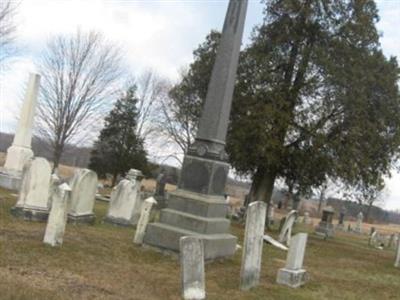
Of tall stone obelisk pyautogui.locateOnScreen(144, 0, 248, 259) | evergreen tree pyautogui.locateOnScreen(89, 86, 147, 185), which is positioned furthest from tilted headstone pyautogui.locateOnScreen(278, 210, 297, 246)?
evergreen tree pyautogui.locateOnScreen(89, 86, 147, 185)

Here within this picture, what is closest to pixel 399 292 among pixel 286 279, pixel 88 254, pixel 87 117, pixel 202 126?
pixel 286 279

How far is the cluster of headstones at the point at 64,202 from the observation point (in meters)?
8.20

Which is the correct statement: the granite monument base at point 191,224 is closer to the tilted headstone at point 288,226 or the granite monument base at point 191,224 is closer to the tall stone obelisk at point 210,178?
the tall stone obelisk at point 210,178

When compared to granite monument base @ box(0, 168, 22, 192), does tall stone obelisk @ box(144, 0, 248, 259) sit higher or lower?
higher

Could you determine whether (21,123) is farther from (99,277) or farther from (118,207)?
(99,277)

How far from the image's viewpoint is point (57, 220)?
8.02 meters

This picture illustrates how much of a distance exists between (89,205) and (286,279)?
500 centimetres

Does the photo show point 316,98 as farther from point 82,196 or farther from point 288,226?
point 82,196

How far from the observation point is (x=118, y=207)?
12430 millimetres

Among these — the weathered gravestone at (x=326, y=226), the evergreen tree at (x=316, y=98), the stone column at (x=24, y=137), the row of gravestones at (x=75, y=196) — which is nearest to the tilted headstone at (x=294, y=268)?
the row of gravestones at (x=75, y=196)

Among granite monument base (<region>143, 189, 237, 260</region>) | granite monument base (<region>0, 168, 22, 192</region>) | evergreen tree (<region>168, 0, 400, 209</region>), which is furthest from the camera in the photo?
evergreen tree (<region>168, 0, 400, 209</region>)

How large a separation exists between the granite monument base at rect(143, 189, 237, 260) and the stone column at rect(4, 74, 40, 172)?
824 cm

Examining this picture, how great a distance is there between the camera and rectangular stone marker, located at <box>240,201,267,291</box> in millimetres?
7344

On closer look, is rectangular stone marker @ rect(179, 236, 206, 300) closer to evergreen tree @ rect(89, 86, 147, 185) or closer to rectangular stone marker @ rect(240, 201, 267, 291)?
rectangular stone marker @ rect(240, 201, 267, 291)
